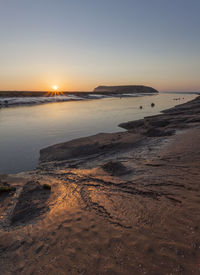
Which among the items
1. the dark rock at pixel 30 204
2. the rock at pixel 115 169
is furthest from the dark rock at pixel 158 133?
the dark rock at pixel 30 204

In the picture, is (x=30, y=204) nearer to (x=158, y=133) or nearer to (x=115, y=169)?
(x=115, y=169)

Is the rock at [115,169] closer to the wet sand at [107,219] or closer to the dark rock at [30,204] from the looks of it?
the wet sand at [107,219]

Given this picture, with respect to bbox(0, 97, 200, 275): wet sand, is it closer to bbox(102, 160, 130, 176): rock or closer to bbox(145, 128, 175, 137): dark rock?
bbox(102, 160, 130, 176): rock

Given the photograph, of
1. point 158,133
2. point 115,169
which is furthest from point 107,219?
point 158,133

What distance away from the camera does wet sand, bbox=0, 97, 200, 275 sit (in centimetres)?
353

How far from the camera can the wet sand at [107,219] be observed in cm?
353

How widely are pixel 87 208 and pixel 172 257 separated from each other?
2.89 meters

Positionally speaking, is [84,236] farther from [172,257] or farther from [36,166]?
[36,166]

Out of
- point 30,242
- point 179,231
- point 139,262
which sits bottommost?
point 30,242

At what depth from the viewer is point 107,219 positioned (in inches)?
189

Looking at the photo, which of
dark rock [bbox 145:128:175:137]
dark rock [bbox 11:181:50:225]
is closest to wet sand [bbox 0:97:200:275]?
dark rock [bbox 11:181:50:225]

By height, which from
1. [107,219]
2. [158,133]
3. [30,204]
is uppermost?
[158,133]

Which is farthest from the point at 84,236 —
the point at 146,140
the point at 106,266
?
the point at 146,140

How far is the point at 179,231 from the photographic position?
396cm
